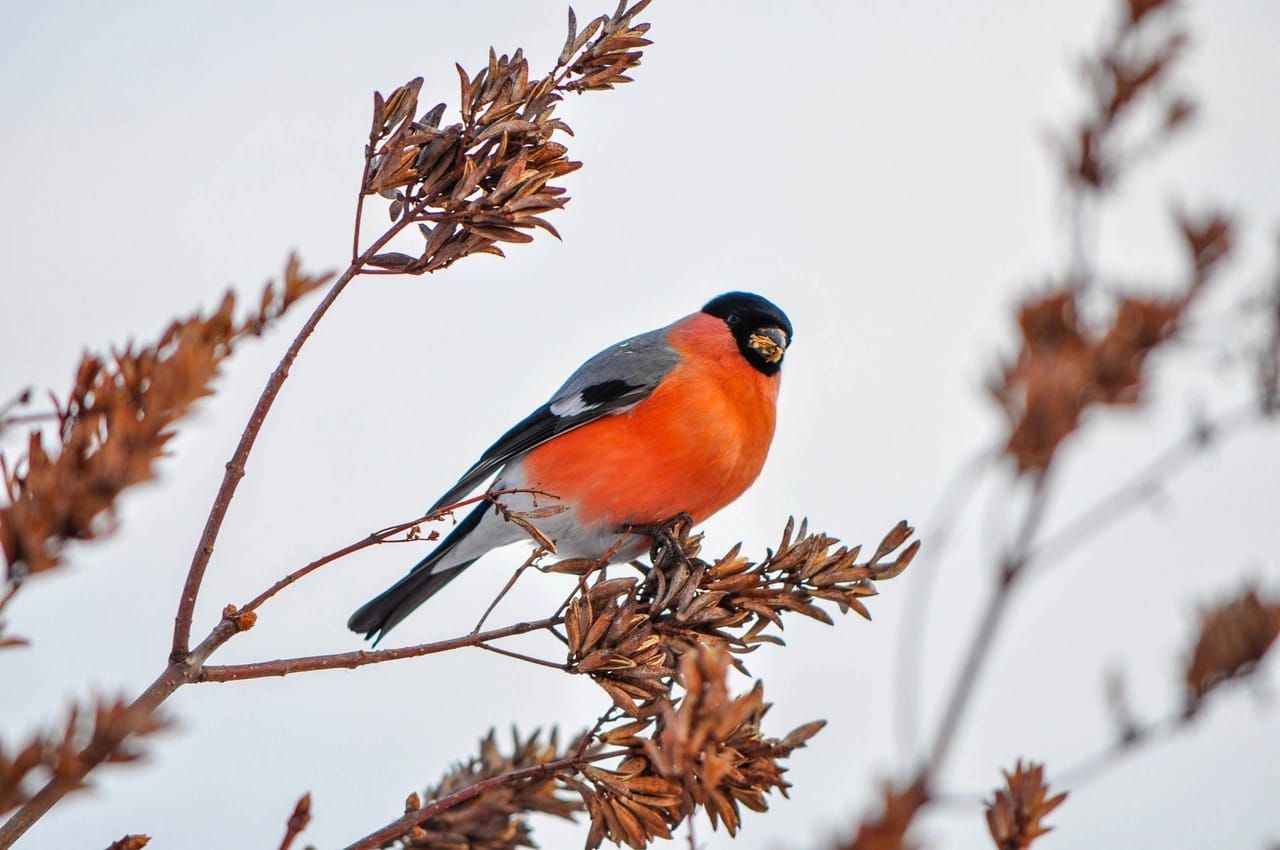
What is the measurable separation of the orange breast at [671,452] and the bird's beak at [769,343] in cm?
14

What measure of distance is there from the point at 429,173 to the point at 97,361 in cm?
116

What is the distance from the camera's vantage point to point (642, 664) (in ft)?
9.51

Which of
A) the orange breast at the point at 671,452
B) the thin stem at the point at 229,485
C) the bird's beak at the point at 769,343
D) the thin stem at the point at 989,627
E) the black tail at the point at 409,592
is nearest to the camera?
the thin stem at the point at 989,627

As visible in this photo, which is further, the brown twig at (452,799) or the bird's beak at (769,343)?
the bird's beak at (769,343)

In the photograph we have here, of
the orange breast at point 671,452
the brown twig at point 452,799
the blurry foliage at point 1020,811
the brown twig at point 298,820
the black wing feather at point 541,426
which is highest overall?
the black wing feather at point 541,426

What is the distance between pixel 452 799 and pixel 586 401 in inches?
126

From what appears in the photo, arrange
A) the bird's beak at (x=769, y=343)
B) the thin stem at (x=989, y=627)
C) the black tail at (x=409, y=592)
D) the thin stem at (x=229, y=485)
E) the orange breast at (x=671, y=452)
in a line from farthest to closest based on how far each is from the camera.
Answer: the bird's beak at (x=769, y=343) < the black tail at (x=409, y=592) < the orange breast at (x=671, y=452) < the thin stem at (x=229, y=485) < the thin stem at (x=989, y=627)

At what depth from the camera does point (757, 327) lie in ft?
19.4

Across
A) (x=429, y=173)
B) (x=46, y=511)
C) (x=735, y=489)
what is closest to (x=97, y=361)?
(x=46, y=511)

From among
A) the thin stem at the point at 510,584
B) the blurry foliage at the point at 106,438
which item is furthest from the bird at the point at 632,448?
the blurry foliage at the point at 106,438

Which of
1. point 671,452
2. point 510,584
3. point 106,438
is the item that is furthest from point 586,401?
point 106,438

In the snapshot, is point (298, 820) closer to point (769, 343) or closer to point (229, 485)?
point (229, 485)

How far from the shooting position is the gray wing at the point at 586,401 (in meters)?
5.50

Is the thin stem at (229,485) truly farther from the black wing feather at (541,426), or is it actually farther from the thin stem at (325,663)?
the black wing feather at (541,426)
